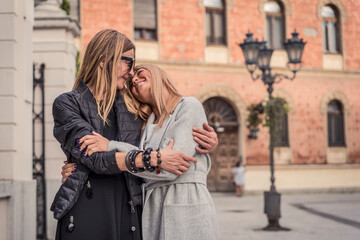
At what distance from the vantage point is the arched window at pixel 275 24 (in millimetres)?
20922

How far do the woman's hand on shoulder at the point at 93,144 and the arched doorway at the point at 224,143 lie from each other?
17249 millimetres

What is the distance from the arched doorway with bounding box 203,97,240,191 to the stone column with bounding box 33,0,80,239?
1215 cm

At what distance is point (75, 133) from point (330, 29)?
69.7 feet

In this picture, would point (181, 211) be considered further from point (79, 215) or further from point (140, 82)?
point (140, 82)

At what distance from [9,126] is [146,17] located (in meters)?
15.1

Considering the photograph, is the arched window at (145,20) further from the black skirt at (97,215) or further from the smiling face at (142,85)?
the black skirt at (97,215)

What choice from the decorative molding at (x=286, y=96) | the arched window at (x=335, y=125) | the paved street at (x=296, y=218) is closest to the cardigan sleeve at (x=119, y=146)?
the paved street at (x=296, y=218)

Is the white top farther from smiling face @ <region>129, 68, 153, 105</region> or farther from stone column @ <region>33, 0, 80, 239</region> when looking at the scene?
smiling face @ <region>129, 68, 153, 105</region>


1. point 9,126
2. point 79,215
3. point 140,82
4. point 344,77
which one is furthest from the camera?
point 344,77

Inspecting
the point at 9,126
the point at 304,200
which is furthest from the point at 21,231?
the point at 304,200

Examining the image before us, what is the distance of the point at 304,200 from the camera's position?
17594 mm

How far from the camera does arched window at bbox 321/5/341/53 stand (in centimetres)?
2177

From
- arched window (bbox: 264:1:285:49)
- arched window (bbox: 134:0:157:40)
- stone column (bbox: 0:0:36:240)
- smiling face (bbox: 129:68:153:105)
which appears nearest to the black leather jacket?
smiling face (bbox: 129:68:153:105)

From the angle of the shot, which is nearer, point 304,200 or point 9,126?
point 9,126
